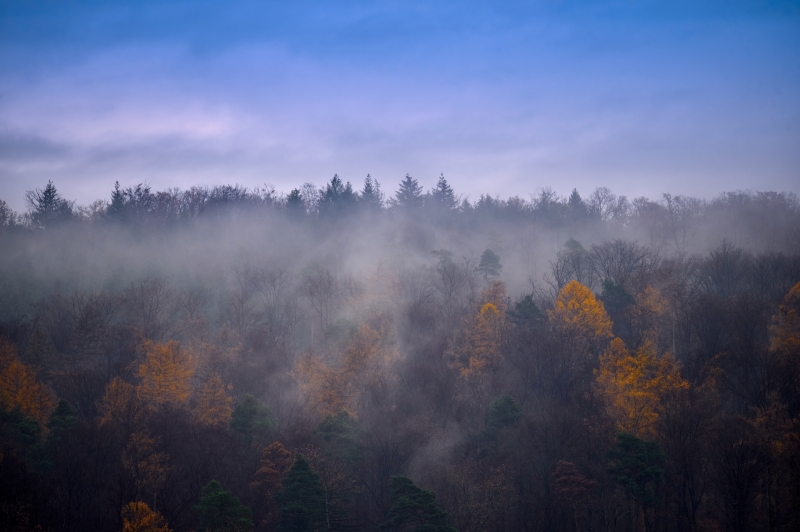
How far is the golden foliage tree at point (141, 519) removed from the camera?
2833 centimetres

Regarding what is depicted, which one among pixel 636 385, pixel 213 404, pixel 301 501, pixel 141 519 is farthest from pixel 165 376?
pixel 636 385

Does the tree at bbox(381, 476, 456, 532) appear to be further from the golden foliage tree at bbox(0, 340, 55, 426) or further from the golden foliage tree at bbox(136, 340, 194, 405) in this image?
the golden foliage tree at bbox(0, 340, 55, 426)

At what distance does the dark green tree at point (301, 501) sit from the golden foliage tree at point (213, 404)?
14.0 m

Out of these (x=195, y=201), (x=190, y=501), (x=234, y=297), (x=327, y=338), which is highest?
(x=195, y=201)

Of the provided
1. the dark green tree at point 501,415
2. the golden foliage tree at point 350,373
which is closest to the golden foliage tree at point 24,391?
the golden foliage tree at point 350,373

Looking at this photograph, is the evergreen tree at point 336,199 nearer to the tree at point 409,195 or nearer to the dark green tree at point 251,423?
the tree at point 409,195

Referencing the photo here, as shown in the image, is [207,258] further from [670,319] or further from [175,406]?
[670,319]

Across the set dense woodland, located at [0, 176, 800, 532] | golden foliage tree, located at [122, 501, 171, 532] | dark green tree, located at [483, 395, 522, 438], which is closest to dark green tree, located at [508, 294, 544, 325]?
dense woodland, located at [0, 176, 800, 532]

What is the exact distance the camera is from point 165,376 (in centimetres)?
4728

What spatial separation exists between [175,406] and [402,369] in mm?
17714

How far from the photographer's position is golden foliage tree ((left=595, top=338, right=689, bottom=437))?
38281 millimetres

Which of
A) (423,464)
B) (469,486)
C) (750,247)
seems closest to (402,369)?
(423,464)

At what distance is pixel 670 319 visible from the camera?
161 feet

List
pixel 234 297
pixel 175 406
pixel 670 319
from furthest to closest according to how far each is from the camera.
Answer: pixel 234 297, pixel 670 319, pixel 175 406
